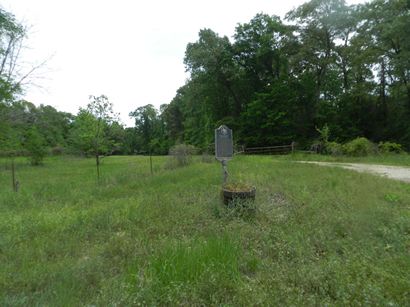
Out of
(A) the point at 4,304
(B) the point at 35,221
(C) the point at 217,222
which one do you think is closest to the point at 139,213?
(C) the point at 217,222

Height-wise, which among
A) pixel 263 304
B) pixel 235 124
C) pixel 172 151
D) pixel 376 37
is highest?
pixel 376 37

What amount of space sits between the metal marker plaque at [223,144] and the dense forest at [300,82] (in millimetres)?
13755

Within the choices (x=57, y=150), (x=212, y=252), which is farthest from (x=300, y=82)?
(x=57, y=150)

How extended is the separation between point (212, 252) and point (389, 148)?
1801cm

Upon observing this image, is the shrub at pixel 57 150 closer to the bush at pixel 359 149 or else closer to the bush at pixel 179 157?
the bush at pixel 179 157

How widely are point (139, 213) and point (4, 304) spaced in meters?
2.54

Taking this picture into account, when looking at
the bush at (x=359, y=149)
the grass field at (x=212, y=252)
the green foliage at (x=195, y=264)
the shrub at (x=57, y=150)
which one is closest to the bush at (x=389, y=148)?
the bush at (x=359, y=149)

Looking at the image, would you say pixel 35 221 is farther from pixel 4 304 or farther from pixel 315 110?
pixel 315 110

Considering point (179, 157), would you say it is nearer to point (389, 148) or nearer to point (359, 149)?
point (359, 149)

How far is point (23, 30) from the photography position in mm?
6691

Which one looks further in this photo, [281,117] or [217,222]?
[281,117]

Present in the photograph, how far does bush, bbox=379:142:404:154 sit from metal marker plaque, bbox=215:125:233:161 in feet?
47.5

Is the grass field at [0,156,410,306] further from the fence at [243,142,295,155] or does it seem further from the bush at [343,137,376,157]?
the fence at [243,142,295,155]

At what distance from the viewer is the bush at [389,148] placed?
15.5 m
